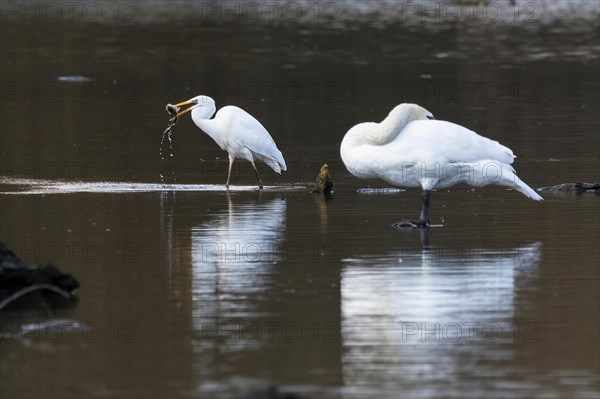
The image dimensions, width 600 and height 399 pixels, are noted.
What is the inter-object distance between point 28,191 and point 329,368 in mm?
9049

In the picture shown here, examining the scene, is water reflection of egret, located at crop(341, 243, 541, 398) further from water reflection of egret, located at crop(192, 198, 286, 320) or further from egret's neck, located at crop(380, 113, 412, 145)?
egret's neck, located at crop(380, 113, 412, 145)

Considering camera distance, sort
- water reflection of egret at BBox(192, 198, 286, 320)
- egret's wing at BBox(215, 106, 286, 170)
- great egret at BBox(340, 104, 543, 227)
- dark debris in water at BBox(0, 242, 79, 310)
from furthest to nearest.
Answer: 1. egret's wing at BBox(215, 106, 286, 170)
2. great egret at BBox(340, 104, 543, 227)
3. water reflection of egret at BBox(192, 198, 286, 320)
4. dark debris in water at BBox(0, 242, 79, 310)

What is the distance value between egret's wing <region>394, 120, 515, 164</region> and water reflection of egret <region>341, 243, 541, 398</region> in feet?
4.61

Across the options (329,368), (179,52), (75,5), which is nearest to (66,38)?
(179,52)

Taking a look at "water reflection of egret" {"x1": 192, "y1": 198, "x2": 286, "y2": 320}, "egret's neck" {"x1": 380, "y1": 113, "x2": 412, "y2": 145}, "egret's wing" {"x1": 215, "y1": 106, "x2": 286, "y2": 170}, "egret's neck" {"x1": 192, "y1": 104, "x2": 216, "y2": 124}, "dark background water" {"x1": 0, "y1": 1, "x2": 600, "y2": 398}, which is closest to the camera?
"dark background water" {"x1": 0, "y1": 1, "x2": 600, "y2": 398}

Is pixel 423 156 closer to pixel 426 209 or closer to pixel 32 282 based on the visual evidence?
pixel 426 209

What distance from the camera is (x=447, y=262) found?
1313 centimetres

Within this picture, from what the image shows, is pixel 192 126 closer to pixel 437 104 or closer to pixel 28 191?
pixel 437 104

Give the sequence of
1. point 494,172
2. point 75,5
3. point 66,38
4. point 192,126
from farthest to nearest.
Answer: point 75,5, point 66,38, point 192,126, point 494,172

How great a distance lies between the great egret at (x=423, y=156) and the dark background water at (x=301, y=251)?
526 millimetres

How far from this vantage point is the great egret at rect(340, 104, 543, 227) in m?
14.9

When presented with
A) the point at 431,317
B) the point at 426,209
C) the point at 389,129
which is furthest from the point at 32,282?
the point at 426,209

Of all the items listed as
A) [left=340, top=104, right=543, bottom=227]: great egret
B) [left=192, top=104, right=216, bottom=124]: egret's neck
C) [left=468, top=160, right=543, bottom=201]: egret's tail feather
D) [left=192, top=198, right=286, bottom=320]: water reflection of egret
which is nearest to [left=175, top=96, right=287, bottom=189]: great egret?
[left=192, top=104, right=216, bottom=124]: egret's neck

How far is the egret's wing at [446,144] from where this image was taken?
14953 millimetres
